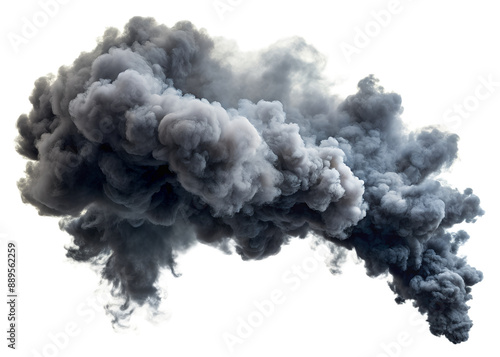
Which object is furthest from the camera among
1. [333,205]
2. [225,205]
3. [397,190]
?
[397,190]

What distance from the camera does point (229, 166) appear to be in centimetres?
2406

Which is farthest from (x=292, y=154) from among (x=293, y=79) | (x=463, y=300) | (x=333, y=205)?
(x=463, y=300)

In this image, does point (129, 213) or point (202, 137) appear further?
point (129, 213)

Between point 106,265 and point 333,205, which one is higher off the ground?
point 333,205

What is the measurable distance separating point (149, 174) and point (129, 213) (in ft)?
8.64

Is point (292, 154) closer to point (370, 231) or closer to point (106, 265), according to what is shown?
point (370, 231)

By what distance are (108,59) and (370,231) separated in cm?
1515

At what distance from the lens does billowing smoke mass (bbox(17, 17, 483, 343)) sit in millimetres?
23859

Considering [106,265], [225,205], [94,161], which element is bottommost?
[106,265]

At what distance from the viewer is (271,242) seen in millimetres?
30656

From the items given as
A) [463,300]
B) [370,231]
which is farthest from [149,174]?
[463,300]

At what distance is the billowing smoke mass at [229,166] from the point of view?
23.9 meters

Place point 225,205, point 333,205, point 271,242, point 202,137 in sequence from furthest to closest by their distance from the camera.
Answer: point 271,242 → point 333,205 → point 225,205 → point 202,137

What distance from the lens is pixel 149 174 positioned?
25812mm
